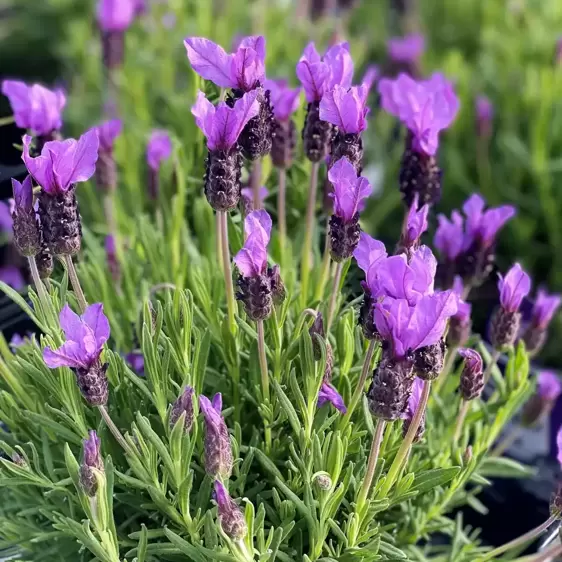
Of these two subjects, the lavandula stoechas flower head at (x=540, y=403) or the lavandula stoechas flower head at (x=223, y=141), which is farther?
the lavandula stoechas flower head at (x=540, y=403)

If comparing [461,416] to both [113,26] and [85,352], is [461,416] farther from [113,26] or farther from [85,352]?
[113,26]

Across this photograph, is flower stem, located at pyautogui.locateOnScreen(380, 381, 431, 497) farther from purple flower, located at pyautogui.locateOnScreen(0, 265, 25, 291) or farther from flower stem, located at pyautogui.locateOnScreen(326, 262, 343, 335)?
purple flower, located at pyautogui.locateOnScreen(0, 265, 25, 291)

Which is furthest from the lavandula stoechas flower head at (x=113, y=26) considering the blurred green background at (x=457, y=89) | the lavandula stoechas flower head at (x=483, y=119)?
the lavandula stoechas flower head at (x=483, y=119)

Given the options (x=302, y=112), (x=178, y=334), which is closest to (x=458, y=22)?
(x=302, y=112)

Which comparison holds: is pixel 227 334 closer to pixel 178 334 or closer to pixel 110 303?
pixel 178 334

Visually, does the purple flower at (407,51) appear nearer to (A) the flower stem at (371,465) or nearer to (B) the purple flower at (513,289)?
(B) the purple flower at (513,289)

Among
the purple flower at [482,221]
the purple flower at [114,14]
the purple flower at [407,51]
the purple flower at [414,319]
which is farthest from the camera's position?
the purple flower at [407,51]
